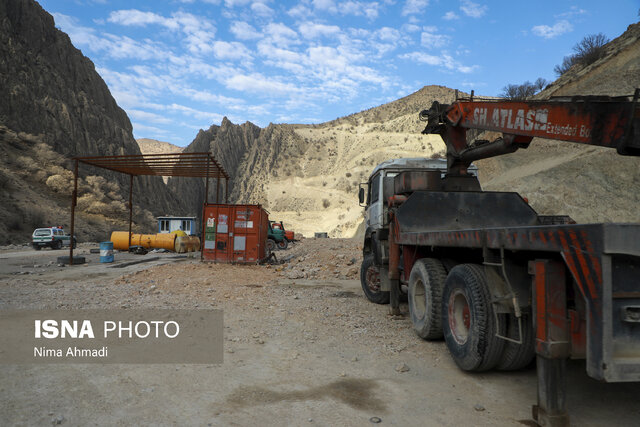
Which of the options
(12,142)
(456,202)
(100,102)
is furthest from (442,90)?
(456,202)

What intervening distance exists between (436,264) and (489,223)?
1532mm

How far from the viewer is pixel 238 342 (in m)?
5.14

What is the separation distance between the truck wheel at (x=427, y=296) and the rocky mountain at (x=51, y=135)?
3232 cm

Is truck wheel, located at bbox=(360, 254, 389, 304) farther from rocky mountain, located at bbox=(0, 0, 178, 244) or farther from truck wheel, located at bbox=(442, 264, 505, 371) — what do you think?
rocky mountain, located at bbox=(0, 0, 178, 244)

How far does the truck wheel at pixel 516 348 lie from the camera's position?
362 cm

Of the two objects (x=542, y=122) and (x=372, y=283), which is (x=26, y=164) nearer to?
(x=372, y=283)

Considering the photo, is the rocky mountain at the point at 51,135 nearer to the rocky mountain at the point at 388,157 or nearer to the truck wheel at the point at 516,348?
the rocky mountain at the point at 388,157

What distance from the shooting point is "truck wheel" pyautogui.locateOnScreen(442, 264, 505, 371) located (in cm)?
370

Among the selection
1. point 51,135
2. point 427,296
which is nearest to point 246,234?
point 427,296

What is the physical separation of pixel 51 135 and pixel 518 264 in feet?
157

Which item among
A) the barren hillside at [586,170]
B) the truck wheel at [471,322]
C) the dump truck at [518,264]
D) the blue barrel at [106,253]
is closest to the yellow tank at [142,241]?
the blue barrel at [106,253]

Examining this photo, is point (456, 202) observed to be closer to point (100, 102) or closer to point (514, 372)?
point (514, 372)

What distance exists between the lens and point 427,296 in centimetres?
504

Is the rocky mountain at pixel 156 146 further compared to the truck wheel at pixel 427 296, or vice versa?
the rocky mountain at pixel 156 146
